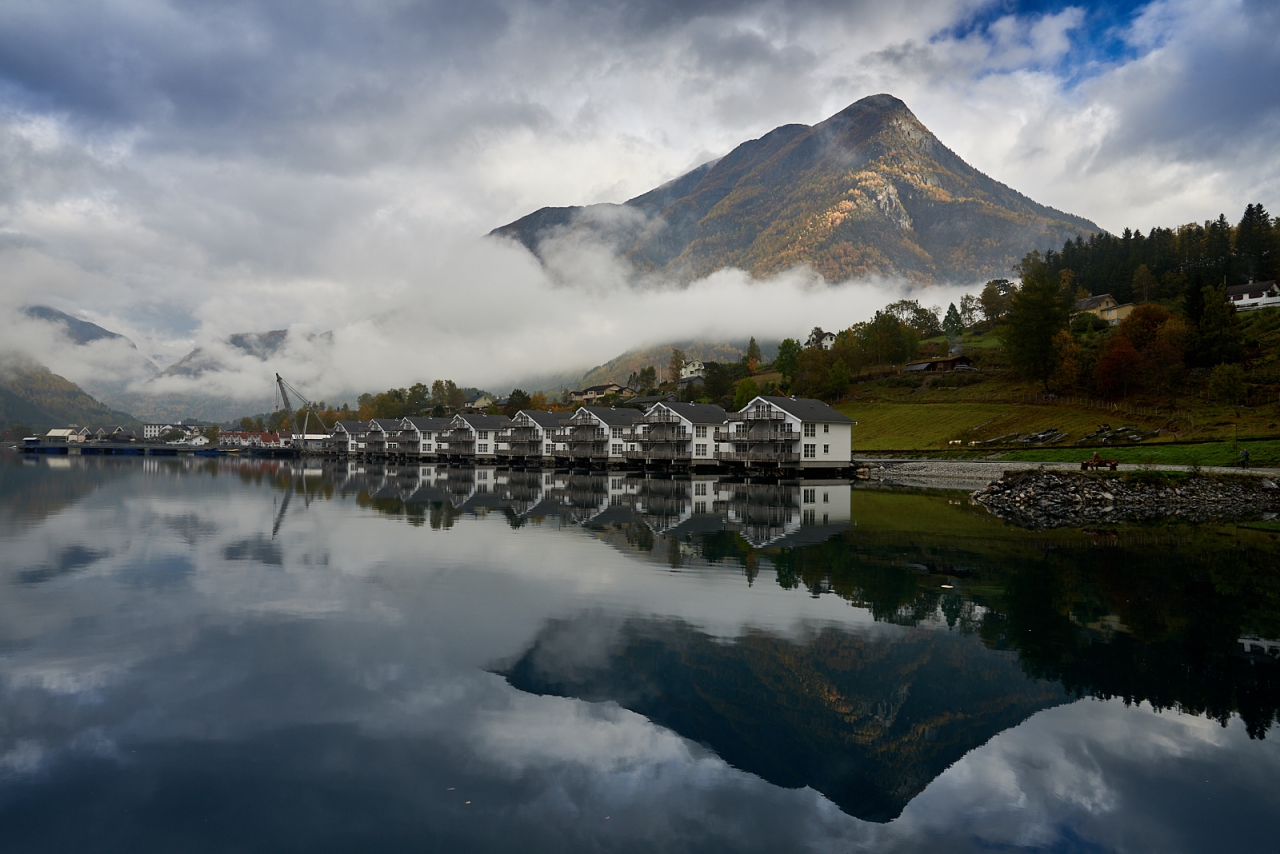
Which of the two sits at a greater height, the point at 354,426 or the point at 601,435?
the point at 354,426

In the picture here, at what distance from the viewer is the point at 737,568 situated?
22.9 meters

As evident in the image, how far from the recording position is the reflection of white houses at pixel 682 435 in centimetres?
9312

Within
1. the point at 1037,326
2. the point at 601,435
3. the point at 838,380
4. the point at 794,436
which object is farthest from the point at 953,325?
the point at 794,436

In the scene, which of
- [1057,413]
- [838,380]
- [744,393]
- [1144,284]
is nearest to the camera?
[1057,413]

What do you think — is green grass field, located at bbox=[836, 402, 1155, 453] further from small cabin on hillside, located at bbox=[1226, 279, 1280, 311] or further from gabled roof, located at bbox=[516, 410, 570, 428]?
small cabin on hillside, located at bbox=[1226, 279, 1280, 311]

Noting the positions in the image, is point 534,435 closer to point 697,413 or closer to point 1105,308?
point 697,413

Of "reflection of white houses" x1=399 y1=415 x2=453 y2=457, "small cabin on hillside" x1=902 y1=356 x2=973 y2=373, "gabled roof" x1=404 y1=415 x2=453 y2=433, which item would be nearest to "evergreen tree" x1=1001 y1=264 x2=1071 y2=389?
"small cabin on hillside" x1=902 y1=356 x2=973 y2=373

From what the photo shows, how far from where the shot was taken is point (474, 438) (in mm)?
123188

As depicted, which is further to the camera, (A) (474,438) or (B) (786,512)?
(A) (474,438)

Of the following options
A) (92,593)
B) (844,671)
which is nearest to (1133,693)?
(844,671)

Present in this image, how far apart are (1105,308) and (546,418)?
94.4 m

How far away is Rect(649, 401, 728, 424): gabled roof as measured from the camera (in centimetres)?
9356

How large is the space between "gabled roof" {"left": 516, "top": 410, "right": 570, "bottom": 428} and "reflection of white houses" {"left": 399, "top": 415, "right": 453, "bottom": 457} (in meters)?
25.9

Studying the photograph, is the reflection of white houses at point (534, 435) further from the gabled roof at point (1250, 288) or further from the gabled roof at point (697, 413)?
the gabled roof at point (1250, 288)
